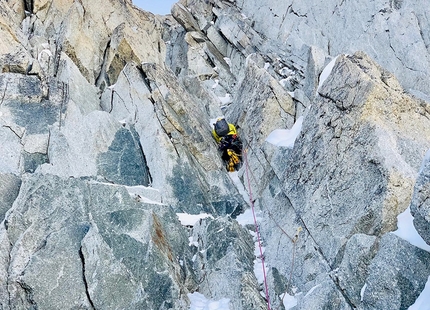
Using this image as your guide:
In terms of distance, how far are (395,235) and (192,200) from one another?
32.3 feet

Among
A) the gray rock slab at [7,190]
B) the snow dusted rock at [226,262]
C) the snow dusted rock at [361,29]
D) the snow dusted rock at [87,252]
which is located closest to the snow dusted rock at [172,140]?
the snow dusted rock at [226,262]

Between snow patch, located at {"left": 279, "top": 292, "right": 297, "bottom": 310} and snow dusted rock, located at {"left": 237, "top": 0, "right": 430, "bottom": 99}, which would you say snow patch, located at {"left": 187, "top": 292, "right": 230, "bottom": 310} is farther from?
snow dusted rock, located at {"left": 237, "top": 0, "right": 430, "bottom": 99}

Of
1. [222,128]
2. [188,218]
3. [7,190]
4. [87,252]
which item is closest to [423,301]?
[87,252]

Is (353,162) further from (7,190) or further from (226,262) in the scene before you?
(7,190)

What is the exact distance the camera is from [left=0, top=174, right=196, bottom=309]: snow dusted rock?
34.8 feet

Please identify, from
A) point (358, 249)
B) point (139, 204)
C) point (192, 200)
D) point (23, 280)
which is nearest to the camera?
point (358, 249)

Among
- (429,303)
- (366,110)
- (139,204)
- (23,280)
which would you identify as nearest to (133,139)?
(139,204)

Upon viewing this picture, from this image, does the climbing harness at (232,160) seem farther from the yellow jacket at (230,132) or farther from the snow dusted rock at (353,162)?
the snow dusted rock at (353,162)

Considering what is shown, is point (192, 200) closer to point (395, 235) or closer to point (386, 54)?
point (395, 235)

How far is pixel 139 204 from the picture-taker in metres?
13.5

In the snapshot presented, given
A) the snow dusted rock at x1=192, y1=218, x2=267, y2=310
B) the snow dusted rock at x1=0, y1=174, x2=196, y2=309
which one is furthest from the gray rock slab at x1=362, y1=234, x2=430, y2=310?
the snow dusted rock at x1=0, y1=174, x2=196, y2=309

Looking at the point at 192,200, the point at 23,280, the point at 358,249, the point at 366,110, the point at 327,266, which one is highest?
the point at 366,110

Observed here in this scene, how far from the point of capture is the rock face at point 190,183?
10547 millimetres

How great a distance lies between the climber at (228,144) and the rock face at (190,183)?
0.55 metres
